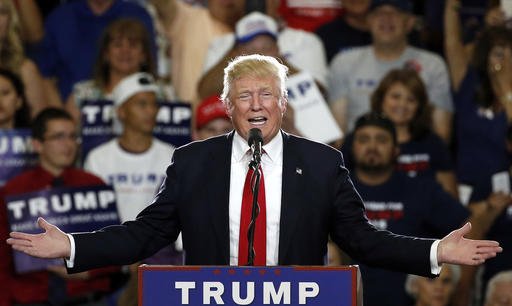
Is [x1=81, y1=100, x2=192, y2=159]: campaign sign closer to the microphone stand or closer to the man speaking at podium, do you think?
the man speaking at podium

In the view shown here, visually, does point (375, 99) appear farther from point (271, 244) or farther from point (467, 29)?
point (271, 244)

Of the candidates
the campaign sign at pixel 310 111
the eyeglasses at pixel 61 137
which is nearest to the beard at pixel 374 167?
the campaign sign at pixel 310 111

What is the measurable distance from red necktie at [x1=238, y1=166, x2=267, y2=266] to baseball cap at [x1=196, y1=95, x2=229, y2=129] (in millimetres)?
3053

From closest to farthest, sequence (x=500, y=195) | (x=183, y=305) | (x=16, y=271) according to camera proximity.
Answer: (x=183, y=305)
(x=16, y=271)
(x=500, y=195)

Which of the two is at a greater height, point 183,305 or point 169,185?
point 169,185

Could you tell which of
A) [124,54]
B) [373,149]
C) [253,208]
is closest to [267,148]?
[253,208]

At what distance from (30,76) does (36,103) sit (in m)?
0.17

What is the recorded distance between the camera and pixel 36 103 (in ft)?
24.0

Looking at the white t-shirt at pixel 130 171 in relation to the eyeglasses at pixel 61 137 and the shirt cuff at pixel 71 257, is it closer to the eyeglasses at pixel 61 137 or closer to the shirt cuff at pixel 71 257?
the eyeglasses at pixel 61 137

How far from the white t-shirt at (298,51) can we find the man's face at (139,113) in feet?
1.74

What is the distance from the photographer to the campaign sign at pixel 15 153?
6.59m

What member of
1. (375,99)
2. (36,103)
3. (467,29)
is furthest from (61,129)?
(467,29)

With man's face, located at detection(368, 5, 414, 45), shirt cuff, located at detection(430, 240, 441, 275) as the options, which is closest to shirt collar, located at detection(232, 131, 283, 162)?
shirt cuff, located at detection(430, 240, 441, 275)

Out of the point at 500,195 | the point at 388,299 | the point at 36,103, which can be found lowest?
the point at 388,299
